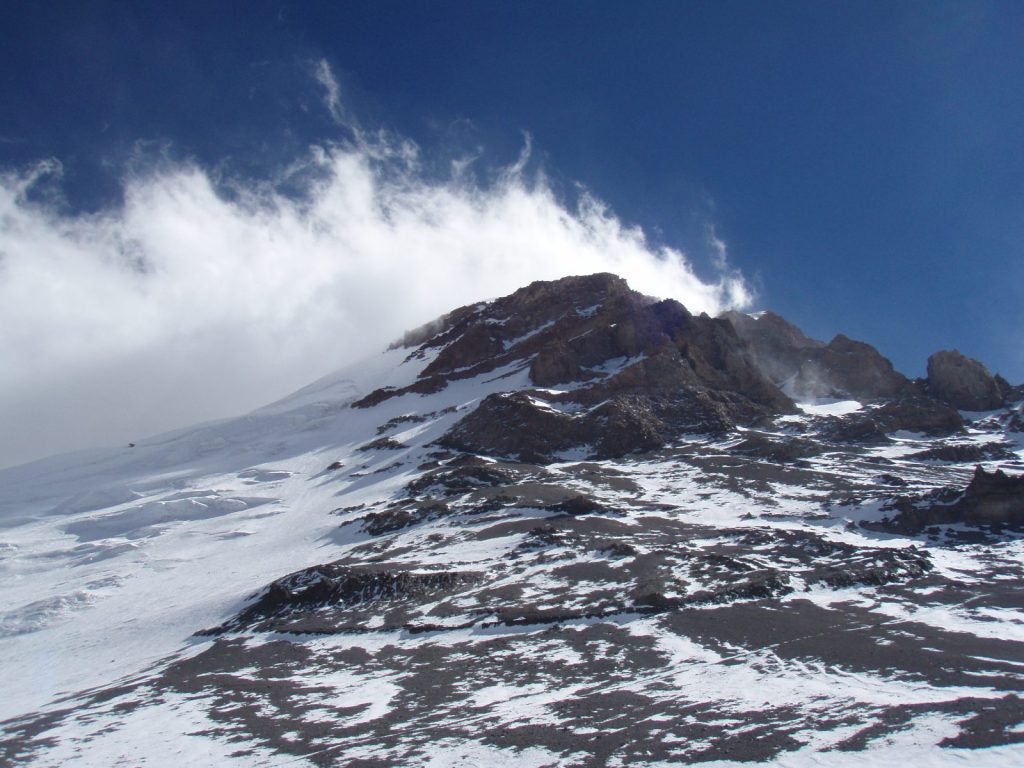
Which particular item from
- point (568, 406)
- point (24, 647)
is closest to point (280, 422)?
point (568, 406)

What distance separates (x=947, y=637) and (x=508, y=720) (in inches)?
772

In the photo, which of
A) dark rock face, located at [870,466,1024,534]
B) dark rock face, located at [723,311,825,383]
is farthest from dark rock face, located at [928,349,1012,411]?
dark rock face, located at [870,466,1024,534]

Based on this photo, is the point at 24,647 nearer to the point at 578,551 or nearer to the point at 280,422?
the point at 578,551

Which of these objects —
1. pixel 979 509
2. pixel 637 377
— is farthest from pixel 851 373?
pixel 979 509

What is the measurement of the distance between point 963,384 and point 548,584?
108109 mm

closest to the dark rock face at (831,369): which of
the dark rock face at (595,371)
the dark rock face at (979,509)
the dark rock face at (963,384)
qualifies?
the dark rock face at (963,384)

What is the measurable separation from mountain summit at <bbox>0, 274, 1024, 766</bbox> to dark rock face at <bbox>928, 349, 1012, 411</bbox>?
0.76 metres

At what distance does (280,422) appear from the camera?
427ft

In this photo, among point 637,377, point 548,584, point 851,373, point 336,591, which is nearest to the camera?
point 548,584

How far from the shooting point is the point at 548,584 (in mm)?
41656

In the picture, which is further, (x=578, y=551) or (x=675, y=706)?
(x=578, y=551)

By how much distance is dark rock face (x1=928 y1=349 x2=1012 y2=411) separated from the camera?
117 metres

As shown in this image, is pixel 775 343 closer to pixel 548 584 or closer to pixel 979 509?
pixel 979 509

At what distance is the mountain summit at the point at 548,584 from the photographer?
893 inches
